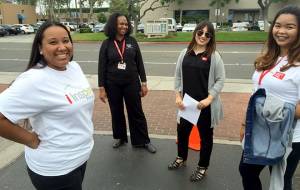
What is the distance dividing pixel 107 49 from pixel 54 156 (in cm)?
246

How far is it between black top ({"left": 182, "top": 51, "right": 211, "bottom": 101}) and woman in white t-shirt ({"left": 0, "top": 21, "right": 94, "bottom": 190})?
160cm

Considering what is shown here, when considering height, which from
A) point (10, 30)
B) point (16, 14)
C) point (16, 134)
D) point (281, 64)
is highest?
point (16, 14)

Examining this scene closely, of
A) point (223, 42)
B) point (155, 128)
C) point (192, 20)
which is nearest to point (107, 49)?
point (155, 128)

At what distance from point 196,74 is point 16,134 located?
2.10 meters

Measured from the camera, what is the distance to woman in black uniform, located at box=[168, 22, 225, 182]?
12.0ft

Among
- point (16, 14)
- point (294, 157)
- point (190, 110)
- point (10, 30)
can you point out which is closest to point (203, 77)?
point (190, 110)

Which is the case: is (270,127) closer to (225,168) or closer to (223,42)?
(225,168)

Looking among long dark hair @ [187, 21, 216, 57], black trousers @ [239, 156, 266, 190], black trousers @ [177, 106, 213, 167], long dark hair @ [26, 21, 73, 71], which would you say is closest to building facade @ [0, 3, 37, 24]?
black trousers @ [177, 106, 213, 167]

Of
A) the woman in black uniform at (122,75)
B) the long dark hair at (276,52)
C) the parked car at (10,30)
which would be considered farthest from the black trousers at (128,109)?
the parked car at (10,30)

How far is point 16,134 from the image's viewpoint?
2.10 metres

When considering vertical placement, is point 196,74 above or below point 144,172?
above

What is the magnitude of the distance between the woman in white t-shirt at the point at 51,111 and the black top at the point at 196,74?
1.60 m

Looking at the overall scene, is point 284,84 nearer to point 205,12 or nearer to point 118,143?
point 118,143

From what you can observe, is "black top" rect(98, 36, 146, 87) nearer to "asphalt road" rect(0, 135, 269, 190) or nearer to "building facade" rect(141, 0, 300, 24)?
"asphalt road" rect(0, 135, 269, 190)
